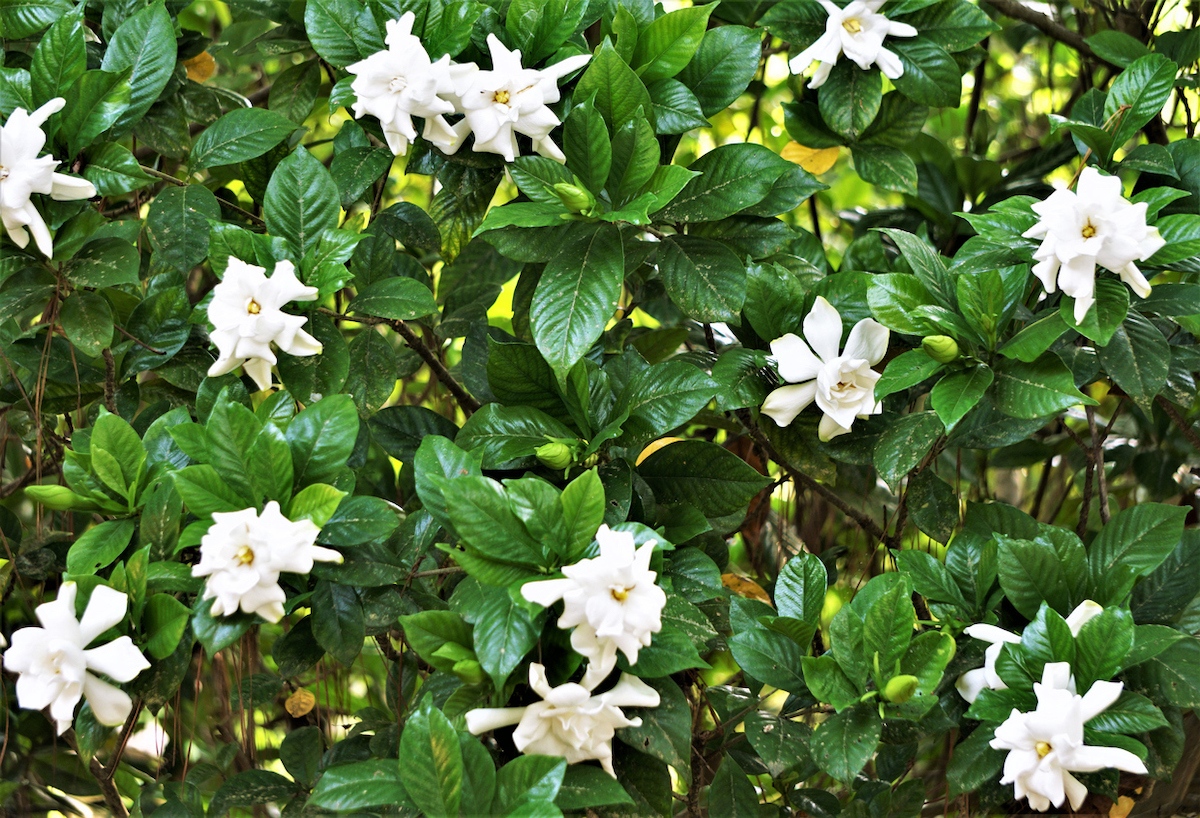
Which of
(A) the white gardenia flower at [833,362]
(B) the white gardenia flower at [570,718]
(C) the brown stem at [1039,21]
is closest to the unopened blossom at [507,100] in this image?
(A) the white gardenia flower at [833,362]

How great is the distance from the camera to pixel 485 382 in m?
1.26

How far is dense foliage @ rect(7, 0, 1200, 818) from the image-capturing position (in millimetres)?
908

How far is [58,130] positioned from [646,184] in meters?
0.72

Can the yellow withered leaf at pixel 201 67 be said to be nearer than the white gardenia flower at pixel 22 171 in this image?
No

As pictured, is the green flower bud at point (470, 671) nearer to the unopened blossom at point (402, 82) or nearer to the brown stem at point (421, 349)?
the brown stem at point (421, 349)

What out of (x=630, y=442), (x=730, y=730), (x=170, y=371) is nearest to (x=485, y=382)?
(x=630, y=442)

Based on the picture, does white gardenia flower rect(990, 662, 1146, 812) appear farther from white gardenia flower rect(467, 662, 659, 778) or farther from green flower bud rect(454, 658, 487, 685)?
green flower bud rect(454, 658, 487, 685)

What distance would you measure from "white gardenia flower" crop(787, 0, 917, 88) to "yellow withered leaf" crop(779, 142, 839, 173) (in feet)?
0.61

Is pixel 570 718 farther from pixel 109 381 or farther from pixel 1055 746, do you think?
pixel 109 381

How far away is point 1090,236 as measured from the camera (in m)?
1.00

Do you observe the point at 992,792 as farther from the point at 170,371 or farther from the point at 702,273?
the point at 170,371

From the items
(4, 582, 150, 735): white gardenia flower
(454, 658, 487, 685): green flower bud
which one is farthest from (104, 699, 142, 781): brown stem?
(454, 658, 487, 685): green flower bud

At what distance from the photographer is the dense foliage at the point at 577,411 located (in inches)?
35.7

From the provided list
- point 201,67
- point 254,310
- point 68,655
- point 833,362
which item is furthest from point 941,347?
point 201,67
